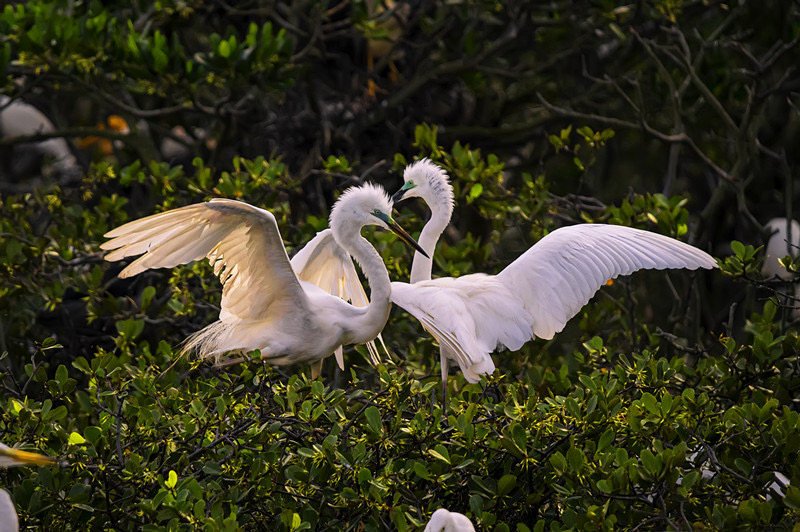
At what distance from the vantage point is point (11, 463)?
291 cm

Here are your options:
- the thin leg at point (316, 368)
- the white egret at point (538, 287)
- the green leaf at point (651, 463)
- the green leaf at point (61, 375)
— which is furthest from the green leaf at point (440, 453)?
the thin leg at point (316, 368)

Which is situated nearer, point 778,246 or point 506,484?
point 506,484

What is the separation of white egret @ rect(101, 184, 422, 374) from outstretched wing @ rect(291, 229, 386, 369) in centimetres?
23

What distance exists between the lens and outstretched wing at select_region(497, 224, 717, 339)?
422 cm

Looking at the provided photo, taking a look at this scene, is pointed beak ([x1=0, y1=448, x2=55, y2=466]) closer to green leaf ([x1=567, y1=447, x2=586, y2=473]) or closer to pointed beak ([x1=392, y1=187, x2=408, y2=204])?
green leaf ([x1=567, y1=447, x2=586, y2=473])

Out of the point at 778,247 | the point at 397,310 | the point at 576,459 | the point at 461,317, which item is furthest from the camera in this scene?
the point at 778,247

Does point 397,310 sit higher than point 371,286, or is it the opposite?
point 371,286

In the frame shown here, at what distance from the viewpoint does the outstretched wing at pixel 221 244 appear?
152 inches

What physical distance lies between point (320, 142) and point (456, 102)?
5.02 feet

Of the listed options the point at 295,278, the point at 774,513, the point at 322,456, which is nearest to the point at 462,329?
the point at 295,278

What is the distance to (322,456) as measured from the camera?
3104mm

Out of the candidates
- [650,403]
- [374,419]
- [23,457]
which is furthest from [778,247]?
[23,457]

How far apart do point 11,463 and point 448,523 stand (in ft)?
4.07

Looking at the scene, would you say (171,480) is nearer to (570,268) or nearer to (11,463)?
(11,463)
